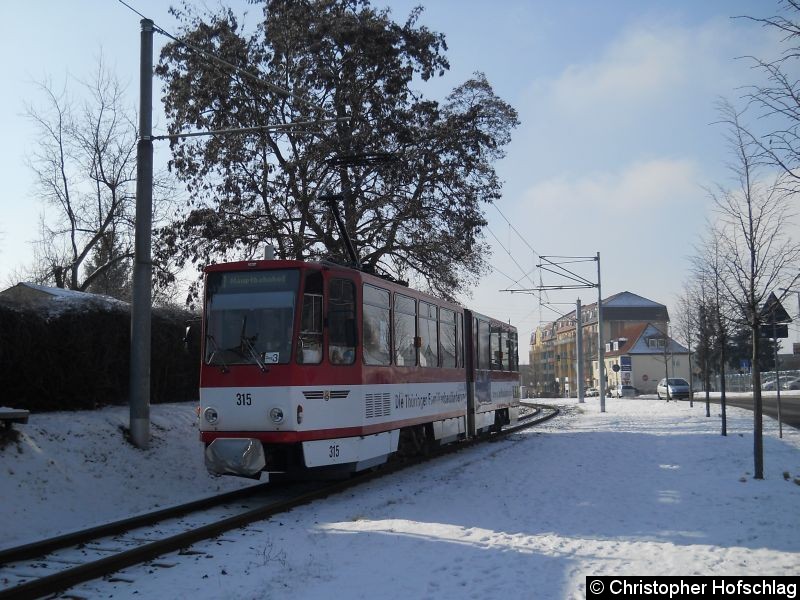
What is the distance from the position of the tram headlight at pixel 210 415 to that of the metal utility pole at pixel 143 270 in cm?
234

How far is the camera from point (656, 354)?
7588 cm

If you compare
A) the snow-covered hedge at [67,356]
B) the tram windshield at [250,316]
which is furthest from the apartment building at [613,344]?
the tram windshield at [250,316]

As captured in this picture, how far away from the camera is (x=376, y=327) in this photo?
11500mm

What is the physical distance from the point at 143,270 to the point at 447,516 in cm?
682

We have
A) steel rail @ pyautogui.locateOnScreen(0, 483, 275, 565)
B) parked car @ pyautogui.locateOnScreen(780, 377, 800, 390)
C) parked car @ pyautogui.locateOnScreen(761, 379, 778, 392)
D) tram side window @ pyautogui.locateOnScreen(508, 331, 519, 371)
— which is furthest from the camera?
parked car @ pyautogui.locateOnScreen(780, 377, 800, 390)

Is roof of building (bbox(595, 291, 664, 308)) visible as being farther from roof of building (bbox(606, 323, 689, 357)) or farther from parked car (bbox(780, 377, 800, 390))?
parked car (bbox(780, 377, 800, 390))

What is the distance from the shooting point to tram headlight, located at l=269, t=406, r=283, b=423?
31.6ft

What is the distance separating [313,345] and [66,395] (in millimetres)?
5136

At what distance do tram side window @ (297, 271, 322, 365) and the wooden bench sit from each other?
3.78 metres

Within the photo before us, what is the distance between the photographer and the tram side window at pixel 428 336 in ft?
45.2

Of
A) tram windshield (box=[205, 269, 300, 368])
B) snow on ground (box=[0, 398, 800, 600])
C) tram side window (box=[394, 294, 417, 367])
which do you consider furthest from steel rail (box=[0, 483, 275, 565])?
tram side window (box=[394, 294, 417, 367])

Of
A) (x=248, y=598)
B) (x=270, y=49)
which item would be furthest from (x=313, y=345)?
(x=270, y=49)

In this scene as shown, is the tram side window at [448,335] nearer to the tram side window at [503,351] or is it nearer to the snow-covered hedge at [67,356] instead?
the tram side window at [503,351]

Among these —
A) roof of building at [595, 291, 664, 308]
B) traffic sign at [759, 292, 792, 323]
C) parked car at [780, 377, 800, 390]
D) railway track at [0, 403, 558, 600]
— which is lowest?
parked car at [780, 377, 800, 390]
